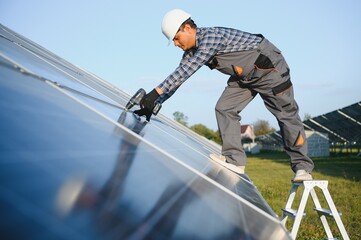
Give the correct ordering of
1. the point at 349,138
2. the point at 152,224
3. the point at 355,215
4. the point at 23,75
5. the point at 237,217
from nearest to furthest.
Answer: the point at 152,224, the point at 237,217, the point at 23,75, the point at 355,215, the point at 349,138

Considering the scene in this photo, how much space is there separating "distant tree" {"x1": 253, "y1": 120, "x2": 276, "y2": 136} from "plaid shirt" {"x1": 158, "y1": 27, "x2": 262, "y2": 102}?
84.9m

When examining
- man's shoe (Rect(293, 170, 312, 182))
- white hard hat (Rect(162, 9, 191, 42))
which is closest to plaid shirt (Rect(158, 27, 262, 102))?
white hard hat (Rect(162, 9, 191, 42))

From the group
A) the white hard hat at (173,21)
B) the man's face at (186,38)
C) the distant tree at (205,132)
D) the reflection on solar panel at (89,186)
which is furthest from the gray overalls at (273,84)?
the distant tree at (205,132)

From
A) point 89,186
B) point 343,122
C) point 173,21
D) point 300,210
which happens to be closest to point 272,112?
point 300,210

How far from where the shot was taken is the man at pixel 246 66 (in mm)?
A: 3178

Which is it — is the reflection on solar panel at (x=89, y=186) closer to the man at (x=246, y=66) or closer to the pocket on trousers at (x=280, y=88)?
the man at (x=246, y=66)

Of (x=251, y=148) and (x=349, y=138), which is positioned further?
(x=251, y=148)

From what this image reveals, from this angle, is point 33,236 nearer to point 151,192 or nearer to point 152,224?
point 152,224

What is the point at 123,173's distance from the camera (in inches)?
45.8

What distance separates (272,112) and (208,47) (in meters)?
0.89

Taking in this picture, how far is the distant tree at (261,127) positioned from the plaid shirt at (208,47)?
84870 millimetres

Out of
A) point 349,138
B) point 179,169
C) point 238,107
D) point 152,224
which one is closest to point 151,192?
point 152,224

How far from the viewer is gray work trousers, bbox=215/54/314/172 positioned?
3.19m

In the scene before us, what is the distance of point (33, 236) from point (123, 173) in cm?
56
